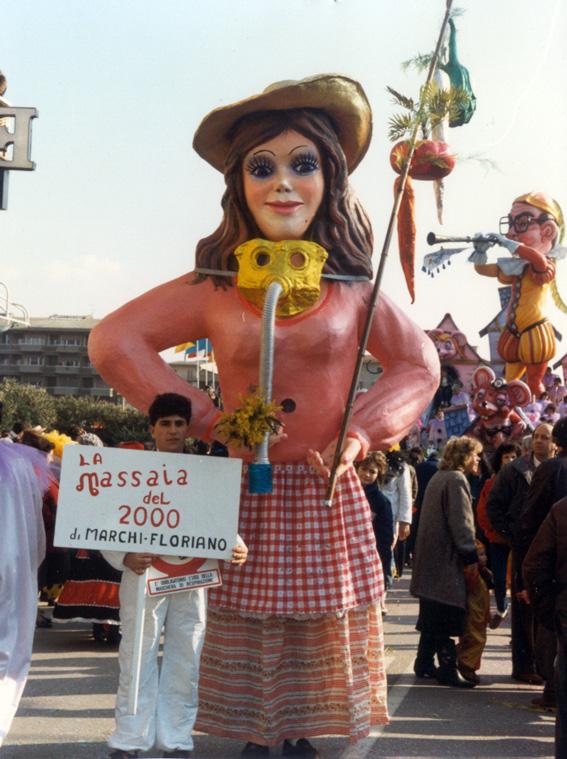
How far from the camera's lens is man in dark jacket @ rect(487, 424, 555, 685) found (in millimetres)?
→ 6680

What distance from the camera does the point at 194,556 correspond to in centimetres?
406

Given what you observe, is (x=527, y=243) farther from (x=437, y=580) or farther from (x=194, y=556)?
(x=194, y=556)

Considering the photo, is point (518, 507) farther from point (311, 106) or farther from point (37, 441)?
point (311, 106)

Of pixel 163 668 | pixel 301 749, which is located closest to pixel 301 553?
pixel 163 668

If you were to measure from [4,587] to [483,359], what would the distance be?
25.9 metres

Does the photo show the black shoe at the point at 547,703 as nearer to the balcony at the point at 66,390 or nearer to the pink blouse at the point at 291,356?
the pink blouse at the point at 291,356

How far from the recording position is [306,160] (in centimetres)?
467

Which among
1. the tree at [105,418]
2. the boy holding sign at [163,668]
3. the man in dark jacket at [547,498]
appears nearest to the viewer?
the boy holding sign at [163,668]

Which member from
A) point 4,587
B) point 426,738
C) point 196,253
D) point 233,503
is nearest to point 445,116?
point 196,253

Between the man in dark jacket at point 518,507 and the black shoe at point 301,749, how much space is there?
245cm

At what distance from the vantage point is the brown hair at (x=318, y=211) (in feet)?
15.4

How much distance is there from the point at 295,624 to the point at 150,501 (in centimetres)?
89

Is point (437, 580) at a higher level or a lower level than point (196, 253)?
lower

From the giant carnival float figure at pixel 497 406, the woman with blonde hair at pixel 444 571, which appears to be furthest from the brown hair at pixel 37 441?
the giant carnival float figure at pixel 497 406
